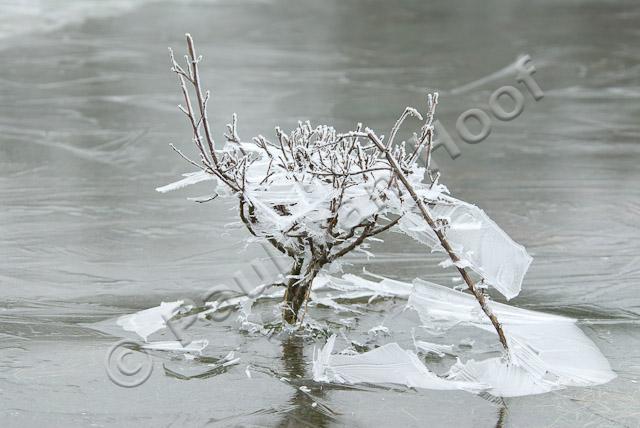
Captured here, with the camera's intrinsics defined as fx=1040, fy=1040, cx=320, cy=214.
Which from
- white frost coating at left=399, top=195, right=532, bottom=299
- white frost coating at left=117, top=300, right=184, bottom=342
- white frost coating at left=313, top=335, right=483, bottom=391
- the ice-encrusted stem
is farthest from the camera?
white frost coating at left=117, top=300, right=184, bottom=342

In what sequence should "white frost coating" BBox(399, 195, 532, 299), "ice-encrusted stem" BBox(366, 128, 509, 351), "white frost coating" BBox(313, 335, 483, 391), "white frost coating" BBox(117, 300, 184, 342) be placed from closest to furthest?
"ice-encrusted stem" BBox(366, 128, 509, 351)
"white frost coating" BBox(313, 335, 483, 391)
"white frost coating" BBox(399, 195, 532, 299)
"white frost coating" BBox(117, 300, 184, 342)

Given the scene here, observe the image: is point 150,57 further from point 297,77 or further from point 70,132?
point 70,132

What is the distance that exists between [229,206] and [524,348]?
3534 mm

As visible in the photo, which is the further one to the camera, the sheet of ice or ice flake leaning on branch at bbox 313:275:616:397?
the sheet of ice

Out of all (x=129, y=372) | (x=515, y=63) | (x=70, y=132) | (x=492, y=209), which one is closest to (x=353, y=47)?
(x=515, y=63)

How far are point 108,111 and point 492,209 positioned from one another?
4.88 m

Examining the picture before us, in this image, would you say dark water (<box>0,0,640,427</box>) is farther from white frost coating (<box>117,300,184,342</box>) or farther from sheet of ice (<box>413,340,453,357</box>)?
sheet of ice (<box>413,340,453,357</box>)

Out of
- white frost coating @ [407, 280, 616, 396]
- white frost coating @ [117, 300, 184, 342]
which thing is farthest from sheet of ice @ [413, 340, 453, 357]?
white frost coating @ [117, 300, 184, 342]

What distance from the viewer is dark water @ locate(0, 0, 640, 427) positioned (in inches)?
174

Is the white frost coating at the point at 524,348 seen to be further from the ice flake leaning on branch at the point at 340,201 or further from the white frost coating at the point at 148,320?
the white frost coating at the point at 148,320

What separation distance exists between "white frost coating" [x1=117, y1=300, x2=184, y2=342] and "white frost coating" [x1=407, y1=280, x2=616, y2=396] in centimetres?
126

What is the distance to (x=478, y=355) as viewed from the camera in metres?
4.96

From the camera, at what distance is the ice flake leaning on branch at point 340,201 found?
456 centimetres

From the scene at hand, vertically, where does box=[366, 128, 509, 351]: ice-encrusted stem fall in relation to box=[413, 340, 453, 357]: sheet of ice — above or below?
above
